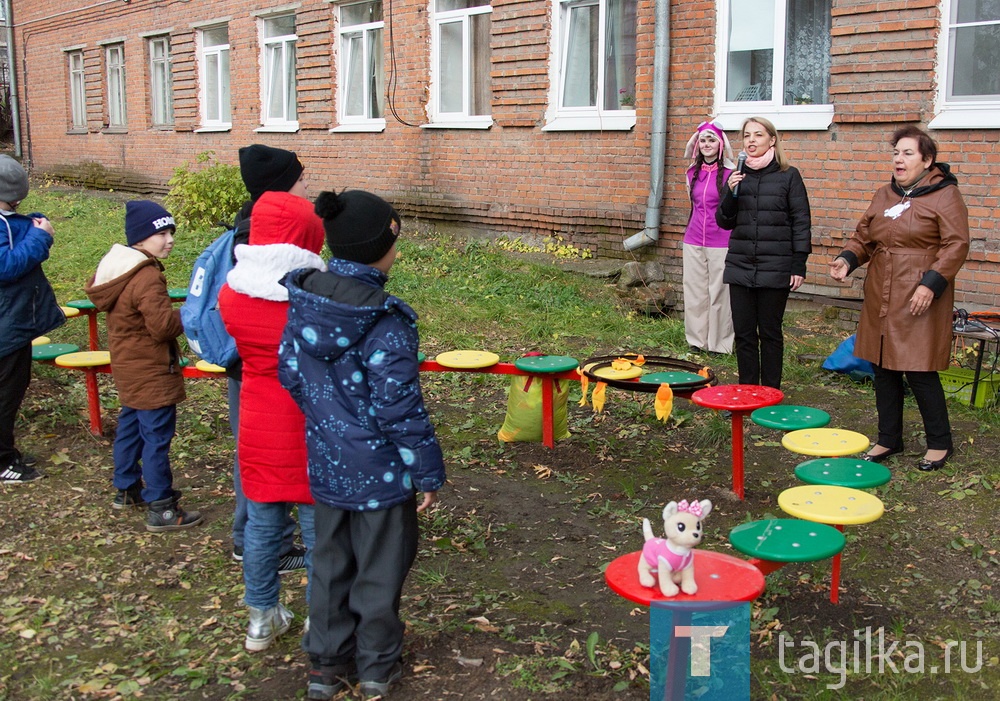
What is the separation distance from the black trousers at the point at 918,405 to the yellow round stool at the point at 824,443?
3.14 ft

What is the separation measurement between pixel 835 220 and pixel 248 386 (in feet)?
20.3

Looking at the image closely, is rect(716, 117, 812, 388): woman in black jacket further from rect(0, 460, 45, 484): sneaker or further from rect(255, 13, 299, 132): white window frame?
rect(255, 13, 299, 132): white window frame

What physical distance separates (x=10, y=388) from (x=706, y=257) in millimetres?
5048

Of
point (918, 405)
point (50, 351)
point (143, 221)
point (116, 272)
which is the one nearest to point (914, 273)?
point (918, 405)

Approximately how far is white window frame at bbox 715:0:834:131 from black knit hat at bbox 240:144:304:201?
5.62 meters

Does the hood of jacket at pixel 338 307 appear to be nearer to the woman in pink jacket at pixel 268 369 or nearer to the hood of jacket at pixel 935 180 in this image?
the woman in pink jacket at pixel 268 369

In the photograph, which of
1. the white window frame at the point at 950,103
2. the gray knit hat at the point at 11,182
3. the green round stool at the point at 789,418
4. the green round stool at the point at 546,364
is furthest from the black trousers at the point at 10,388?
the white window frame at the point at 950,103

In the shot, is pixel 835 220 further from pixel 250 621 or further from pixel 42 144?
pixel 42 144

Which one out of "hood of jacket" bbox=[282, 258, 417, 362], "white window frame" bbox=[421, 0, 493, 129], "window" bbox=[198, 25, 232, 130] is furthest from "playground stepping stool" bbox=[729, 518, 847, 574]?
"window" bbox=[198, 25, 232, 130]

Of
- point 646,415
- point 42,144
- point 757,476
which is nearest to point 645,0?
point 646,415

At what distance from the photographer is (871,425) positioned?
6.11 m

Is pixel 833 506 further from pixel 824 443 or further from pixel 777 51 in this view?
pixel 777 51

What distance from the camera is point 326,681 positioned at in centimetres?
329

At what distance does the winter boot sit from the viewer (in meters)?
4.77
